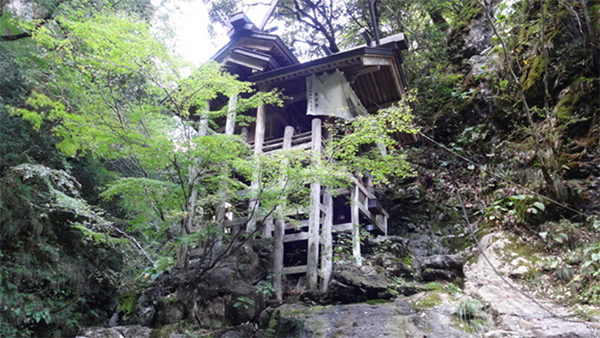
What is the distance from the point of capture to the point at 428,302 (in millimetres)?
7074

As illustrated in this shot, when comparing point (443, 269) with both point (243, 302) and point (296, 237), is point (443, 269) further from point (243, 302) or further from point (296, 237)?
point (243, 302)

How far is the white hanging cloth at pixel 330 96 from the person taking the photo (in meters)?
9.98

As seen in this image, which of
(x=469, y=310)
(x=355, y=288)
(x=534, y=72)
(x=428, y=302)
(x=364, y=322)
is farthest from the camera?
(x=534, y=72)

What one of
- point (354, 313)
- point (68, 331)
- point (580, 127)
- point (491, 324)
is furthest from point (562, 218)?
point (68, 331)

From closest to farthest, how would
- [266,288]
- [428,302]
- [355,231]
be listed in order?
[428,302]
[266,288]
[355,231]

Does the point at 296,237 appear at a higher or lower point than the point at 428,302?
higher

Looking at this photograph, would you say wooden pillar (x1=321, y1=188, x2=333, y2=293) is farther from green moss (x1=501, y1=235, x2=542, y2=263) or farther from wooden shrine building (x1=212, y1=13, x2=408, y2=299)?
green moss (x1=501, y1=235, x2=542, y2=263)

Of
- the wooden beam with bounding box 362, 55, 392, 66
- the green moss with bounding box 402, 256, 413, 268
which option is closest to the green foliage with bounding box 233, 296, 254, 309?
the green moss with bounding box 402, 256, 413, 268

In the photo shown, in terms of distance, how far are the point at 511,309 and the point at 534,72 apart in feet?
25.9

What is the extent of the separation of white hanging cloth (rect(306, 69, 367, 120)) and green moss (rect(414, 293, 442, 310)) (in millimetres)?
4822

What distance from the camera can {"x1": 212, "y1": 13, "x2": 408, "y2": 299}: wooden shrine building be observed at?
916 cm

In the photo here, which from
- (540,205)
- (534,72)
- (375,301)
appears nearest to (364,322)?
(375,301)

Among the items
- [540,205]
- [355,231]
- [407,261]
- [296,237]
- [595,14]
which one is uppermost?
[595,14]

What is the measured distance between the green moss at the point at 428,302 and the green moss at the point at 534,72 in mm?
7661
